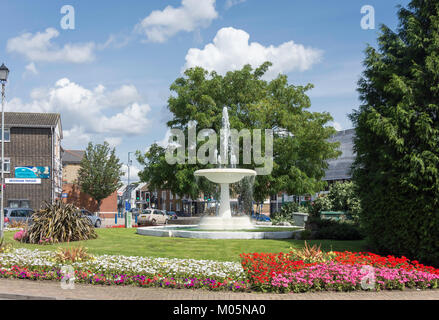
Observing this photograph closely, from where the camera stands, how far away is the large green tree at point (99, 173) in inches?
2192

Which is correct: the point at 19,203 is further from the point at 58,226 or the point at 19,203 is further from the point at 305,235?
the point at 305,235

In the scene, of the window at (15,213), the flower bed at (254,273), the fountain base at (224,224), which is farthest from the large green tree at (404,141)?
the window at (15,213)

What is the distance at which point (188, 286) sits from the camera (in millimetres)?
9516

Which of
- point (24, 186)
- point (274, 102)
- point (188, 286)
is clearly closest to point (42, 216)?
point (188, 286)

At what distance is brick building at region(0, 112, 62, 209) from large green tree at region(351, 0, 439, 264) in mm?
39462

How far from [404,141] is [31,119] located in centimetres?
4327

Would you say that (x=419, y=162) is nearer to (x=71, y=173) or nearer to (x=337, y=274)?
(x=337, y=274)

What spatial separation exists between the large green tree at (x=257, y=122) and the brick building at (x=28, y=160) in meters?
17.5

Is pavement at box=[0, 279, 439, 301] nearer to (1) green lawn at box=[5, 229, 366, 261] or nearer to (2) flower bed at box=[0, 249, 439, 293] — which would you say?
(2) flower bed at box=[0, 249, 439, 293]

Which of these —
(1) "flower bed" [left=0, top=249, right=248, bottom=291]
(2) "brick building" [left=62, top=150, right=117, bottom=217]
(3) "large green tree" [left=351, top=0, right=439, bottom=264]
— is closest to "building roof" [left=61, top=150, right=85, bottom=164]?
(2) "brick building" [left=62, top=150, right=117, bottom=217]

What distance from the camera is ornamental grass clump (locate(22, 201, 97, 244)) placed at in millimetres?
16781

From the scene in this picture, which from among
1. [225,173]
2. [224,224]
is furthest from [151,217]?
[225,173]

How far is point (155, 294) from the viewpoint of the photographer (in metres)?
8.97
